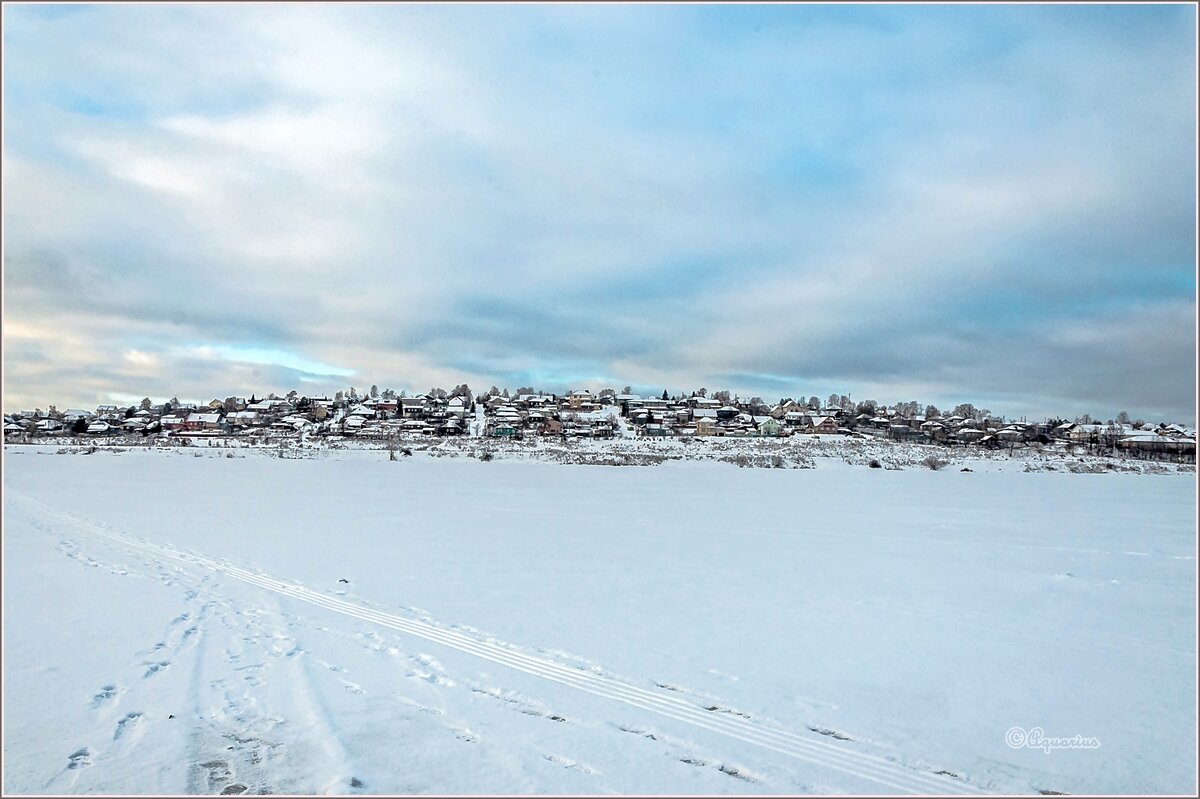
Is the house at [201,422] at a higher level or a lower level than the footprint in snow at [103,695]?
higher

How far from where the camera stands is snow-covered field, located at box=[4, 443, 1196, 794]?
447cm

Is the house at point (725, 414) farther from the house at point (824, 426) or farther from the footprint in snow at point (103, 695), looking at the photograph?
the footprint in snow at point (103, 695)

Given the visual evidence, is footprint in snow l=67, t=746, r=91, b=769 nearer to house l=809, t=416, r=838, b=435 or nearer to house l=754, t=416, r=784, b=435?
house l=754, t=416, r=784, b=435

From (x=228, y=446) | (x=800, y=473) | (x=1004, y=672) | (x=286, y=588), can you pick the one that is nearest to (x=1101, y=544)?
(x=1004, y=672)

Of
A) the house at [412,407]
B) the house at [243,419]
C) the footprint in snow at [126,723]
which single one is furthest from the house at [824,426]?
the footprint in snow at [126,723]

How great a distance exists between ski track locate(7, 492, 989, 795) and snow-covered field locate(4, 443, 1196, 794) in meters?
0.03

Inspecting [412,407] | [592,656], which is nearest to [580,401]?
[412,407]

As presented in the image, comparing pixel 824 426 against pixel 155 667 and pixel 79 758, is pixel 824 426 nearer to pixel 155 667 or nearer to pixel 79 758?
pixel 155 667

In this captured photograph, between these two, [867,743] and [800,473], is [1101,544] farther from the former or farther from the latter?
[800,473]

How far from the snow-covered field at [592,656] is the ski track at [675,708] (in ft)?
0.10

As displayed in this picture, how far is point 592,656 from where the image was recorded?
259 inches

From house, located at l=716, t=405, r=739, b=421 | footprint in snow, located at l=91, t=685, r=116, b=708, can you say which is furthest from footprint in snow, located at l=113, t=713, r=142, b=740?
house, located at l=716, t=405, r=739, b=421

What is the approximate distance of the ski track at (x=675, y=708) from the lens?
446 centimetres

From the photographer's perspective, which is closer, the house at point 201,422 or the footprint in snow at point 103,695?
the footprint in snow at point 103,695
